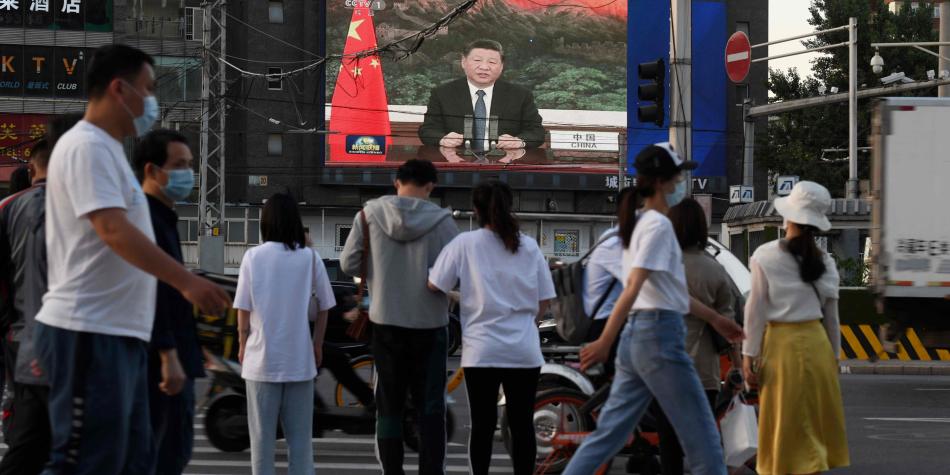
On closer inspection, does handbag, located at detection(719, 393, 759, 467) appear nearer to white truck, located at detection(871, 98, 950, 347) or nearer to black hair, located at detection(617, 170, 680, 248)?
black hair, located at detection(617, 170, 680, 248)

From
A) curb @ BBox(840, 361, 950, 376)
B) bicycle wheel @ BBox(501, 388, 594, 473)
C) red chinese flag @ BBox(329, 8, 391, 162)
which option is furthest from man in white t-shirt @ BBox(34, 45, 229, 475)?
red chinese flag @ BBox(329, 8, 391, 162)

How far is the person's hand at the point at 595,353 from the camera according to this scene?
633 cm

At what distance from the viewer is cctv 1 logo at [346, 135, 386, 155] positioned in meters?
66.5

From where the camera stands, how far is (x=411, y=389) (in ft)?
25.0

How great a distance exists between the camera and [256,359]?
7.14 metres

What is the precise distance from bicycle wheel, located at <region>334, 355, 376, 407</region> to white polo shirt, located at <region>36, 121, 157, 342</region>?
571cm

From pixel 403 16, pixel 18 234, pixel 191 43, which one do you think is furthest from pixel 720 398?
pixel 403 16

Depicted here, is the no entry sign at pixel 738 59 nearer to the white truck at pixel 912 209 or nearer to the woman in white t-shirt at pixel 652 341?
the white truck at pixel 912 209

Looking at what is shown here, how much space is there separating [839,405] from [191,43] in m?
56.3

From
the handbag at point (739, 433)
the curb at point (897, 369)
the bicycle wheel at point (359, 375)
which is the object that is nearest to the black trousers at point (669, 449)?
the handbag at point (739, 433)

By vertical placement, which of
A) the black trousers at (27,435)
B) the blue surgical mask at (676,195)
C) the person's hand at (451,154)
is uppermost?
the person's hand at (451,154)

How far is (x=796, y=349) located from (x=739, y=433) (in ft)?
3.40

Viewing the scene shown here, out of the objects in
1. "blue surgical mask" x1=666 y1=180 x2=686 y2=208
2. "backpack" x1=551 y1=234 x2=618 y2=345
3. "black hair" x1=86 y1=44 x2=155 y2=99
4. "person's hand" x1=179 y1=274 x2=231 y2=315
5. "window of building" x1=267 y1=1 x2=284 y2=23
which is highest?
"window of building" x1=267 y1=1 x2=284 y2=23

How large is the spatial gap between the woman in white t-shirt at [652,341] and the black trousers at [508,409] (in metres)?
0.70
